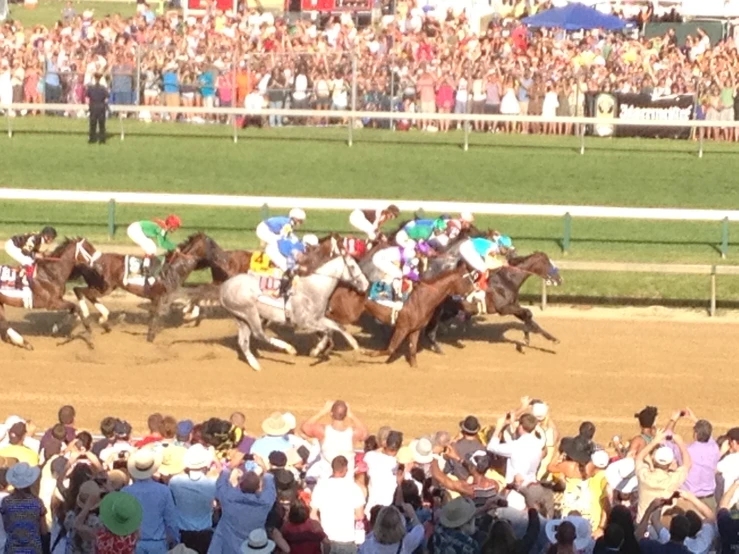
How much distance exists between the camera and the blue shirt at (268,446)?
28.9 ft

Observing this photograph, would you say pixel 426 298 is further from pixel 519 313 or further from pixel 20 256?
pixel 20 256

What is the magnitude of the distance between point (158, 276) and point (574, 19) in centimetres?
1931

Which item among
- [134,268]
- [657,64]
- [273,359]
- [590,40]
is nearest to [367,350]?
[273,359]

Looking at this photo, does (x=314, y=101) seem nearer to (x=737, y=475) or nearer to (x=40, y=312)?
(x=40, y=312)

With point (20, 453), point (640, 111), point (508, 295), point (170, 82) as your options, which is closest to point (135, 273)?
point (508, 295)

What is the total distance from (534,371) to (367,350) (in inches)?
64.3

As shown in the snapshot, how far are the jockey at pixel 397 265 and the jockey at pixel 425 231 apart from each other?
0.93 ft

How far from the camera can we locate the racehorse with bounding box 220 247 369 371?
45.3ft

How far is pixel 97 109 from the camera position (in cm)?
2544

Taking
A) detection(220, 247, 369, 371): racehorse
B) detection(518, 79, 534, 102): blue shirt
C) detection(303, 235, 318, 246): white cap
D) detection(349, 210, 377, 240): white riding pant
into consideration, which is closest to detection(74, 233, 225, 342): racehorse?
detection(220, 247, 369, 371): racehorse

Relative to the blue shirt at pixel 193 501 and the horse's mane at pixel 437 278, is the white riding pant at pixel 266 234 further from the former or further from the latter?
the blue shirt at pixel 193 501

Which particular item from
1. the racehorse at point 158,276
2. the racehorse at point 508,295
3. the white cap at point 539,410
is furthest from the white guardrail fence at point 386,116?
the white cap at point 539,410

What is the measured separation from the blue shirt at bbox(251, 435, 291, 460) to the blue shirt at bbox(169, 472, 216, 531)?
72 cm

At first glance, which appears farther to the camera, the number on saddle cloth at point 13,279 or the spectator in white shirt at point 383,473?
the number on saddle cloth at point 13,279
